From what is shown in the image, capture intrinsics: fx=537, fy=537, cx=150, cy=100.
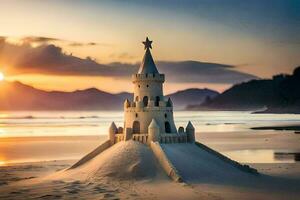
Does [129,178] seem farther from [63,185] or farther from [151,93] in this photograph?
[151,93]

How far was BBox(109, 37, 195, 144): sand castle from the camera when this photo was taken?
45031 millimetres

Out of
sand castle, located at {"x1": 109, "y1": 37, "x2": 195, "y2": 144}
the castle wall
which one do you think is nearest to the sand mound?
sand castle, located at {"x1": 109, "y1": 37, "x2": 195, "y2": 144}

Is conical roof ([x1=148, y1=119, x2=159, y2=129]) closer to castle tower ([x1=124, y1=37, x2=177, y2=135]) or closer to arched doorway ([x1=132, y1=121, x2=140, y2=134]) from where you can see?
castle tower ([x1=124, y1=37, x2=177, y2=135])

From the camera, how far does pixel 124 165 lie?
4119 cm

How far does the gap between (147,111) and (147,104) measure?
2.73 ft

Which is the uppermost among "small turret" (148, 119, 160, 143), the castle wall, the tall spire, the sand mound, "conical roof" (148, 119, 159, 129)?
the tall spire

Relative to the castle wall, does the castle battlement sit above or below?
above

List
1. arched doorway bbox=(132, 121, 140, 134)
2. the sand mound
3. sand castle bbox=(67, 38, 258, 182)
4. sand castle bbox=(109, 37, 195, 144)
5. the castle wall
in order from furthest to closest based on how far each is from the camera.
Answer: arched doorway bbox=(132, 121, 140, 134)
the castle wall
sand castle bbox=(109, 37, 195, 144)
sand castle bbox=(67, 38, 258, 182)
the sand mound

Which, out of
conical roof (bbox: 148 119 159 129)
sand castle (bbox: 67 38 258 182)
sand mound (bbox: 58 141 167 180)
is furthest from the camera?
conical roof (bbox: 148 119 159 129)

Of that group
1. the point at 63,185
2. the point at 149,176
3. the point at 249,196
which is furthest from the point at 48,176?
the point at 249,196

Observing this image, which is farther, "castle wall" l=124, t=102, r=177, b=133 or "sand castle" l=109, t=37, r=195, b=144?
"castle wall" l=124, t=102, r=177, b=133

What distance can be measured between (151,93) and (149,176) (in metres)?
8.51

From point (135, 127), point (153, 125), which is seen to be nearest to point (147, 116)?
point (135, 127)

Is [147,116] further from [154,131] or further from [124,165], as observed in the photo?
[124,165]
